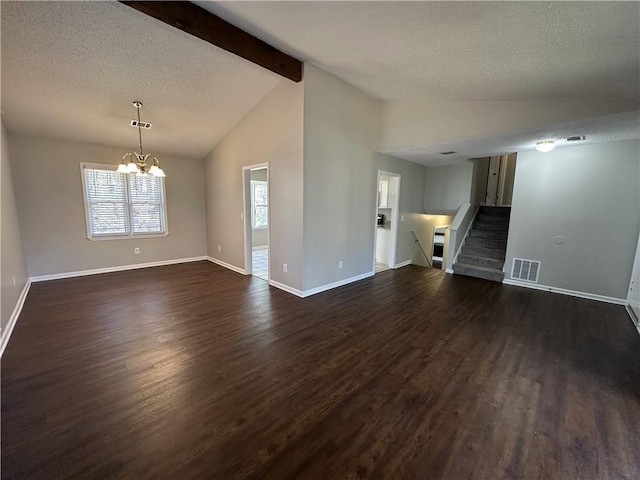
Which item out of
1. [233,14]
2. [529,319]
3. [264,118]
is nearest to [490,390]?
[529,319]

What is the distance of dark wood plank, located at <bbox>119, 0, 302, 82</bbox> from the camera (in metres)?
2.56

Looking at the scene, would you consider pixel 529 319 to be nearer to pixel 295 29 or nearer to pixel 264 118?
pixel 295 29

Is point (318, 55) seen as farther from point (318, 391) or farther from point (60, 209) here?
point (60, 209)

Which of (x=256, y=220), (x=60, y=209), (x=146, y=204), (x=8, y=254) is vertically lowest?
(x=8, y=254)

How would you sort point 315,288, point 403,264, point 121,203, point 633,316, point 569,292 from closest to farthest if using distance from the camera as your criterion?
1. point 633,316
2. point 315,288
3. point 569,292
4. point 121,203
5. point 403,264

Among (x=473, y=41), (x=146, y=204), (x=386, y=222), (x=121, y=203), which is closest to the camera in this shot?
(x=473, y=41)

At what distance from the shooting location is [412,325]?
3307 millimetres

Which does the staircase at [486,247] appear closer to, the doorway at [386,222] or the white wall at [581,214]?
the white wall at [581,214]

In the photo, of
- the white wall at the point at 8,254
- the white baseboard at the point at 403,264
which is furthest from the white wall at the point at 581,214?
the white wall at the point at 8,254

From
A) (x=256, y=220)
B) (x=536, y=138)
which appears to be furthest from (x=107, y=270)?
(x=536, y=138)

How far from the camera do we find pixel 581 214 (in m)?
4.36

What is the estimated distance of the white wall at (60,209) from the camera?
4574 mm

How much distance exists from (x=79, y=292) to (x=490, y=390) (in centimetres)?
561

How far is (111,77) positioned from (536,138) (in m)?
5.74
